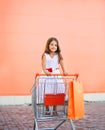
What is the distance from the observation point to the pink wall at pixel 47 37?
290 inches

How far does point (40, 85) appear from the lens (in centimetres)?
343

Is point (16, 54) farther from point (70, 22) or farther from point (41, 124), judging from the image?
point (41, 124)

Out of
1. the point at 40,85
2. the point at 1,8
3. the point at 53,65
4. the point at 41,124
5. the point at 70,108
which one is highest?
the point at 1,8

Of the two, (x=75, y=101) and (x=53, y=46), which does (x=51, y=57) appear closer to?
(x=53, y=46)

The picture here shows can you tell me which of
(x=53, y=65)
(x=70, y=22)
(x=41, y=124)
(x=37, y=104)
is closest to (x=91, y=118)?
(x=41, y=124)

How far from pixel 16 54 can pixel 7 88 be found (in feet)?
2.63

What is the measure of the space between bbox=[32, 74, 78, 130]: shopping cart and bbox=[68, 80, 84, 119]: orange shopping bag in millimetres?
99

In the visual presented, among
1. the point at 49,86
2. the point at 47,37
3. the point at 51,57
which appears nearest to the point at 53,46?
the point at 51,57

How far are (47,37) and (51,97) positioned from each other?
14.0ft

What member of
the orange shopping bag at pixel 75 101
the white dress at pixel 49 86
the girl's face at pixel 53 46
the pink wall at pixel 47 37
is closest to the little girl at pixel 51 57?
the girl's face at pixel 53 46

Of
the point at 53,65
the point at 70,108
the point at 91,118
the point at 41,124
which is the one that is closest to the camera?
the point at 70,108

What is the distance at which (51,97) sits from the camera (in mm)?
3443

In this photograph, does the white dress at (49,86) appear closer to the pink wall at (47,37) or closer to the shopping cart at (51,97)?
the shopping cart at (51,97)

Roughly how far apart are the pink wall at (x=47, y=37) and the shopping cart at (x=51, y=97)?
396 cm
